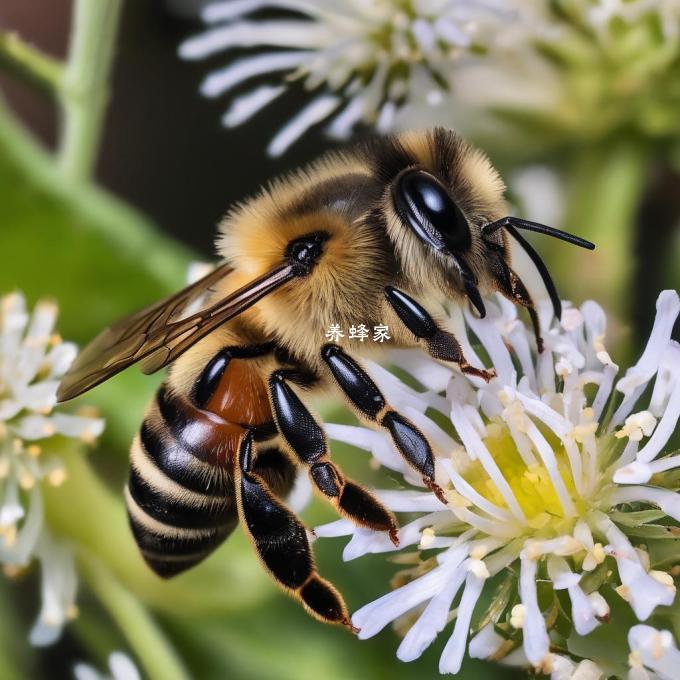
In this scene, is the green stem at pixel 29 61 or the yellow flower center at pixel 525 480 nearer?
the yellow flower center at pixel 525 480

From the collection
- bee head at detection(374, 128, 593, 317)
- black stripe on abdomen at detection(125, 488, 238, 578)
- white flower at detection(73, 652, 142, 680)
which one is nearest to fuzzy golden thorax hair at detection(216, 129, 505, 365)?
bee head at detection(374, 128, 593, 317)

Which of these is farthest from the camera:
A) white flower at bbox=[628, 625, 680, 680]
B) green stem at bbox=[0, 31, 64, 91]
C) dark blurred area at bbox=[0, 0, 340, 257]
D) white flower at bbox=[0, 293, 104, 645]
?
dark blurred area at bbox=[0, 0, 340, 257]

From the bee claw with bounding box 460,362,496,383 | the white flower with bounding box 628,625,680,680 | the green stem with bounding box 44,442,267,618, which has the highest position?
the green stem with bounding box 44,442,267,618

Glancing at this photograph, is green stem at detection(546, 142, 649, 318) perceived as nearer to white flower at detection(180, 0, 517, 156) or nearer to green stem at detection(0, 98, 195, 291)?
white flower at detection(180, 0, 517, 156)

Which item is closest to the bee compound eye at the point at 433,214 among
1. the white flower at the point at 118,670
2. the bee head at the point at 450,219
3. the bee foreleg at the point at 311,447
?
the bee head at the point at 450,219

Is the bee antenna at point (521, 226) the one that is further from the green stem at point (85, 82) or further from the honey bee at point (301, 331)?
the green stem at point (85, 82)

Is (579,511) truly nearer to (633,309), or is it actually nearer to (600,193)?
(633,309)
